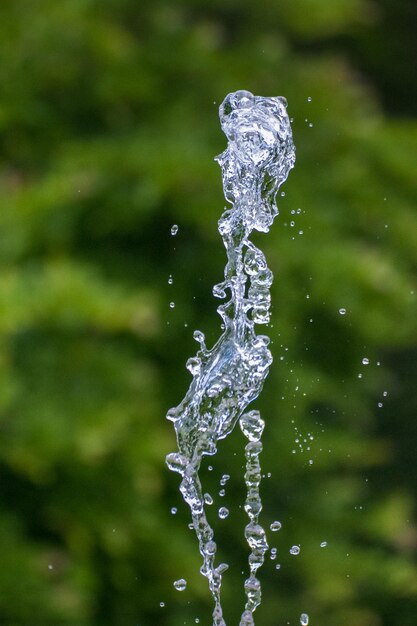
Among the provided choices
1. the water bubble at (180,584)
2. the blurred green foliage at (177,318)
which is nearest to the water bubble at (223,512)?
the blurred green foliage at (177,318)

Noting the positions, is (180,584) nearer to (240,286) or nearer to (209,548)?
(209,548)

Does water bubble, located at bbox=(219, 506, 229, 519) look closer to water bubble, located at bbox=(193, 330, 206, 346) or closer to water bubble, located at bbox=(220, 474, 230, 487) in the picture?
water bubble, located at bbox=(220, 474, 230, 487)

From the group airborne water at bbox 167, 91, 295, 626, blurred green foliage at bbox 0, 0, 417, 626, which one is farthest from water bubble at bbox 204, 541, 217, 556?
airborne water at bbox 167, 91, 295, 626

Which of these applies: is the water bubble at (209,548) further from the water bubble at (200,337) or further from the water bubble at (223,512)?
the water bubble at (200,337)

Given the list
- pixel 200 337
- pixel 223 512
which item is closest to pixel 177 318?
pixel 200 337

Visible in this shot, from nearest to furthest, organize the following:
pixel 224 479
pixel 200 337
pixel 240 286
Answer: pixel 240 286
pixel 200 337
pixel 224 479
